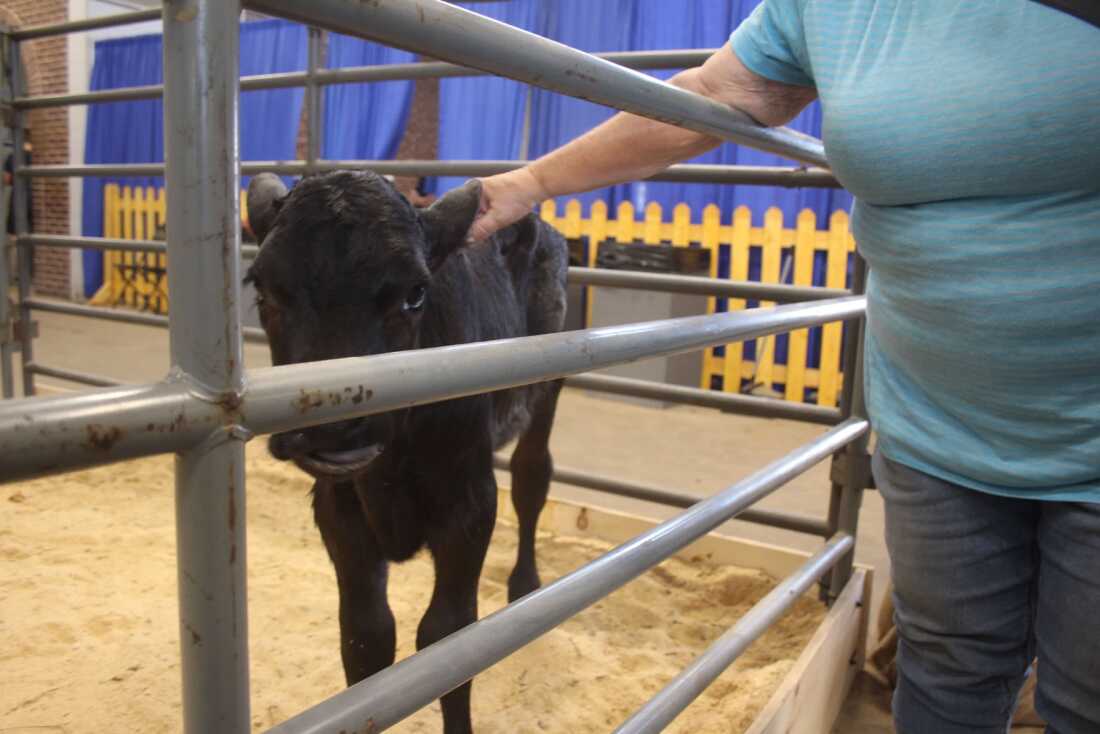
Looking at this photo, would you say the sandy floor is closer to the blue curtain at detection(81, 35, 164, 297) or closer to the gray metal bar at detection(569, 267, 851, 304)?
the gray metal bar at detection(569, 267, 851, 304)

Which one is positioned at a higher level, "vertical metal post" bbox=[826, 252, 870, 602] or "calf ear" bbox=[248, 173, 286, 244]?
"calf ear" bbox=[248, 173, 286, 244]

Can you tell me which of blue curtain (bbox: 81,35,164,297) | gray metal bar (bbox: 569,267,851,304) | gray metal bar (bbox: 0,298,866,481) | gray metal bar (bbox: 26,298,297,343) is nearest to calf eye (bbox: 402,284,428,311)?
gray metal bar (bbox: 0,298,866,481)

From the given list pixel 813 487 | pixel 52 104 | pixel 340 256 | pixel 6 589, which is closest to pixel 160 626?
pixel 6 589

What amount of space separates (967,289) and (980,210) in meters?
0.10

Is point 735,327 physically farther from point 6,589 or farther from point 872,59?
point 6,589

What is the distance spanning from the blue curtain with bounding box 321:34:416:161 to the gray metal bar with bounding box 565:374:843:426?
227 inches

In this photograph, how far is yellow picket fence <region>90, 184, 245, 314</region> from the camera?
9984mm

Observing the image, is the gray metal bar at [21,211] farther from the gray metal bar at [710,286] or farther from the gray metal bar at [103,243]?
the gray metal bar at [710,286]

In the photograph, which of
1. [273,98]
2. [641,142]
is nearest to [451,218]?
[641,142]

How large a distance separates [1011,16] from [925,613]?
86 centimetres

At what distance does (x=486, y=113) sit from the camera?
771cm

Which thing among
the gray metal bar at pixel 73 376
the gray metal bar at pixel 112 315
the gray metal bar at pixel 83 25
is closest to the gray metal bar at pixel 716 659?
the gray metal bar at pixel 112 315

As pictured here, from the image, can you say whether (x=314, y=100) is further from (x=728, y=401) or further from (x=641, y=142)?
(x=641, y=142)

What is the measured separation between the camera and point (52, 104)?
146 inches
